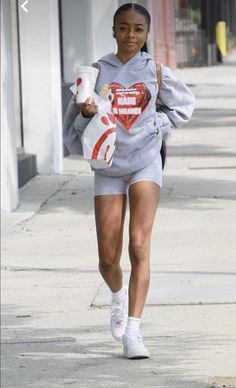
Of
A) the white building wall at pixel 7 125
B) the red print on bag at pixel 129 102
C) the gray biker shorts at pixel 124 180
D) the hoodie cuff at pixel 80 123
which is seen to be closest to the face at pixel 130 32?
the red print on bag at pixel 129 102

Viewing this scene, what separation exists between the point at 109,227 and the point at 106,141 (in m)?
1.19

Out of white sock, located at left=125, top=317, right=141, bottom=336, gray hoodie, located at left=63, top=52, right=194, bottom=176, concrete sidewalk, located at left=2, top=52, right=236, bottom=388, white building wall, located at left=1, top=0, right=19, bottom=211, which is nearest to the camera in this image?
gray hoodie, located at left=63, top=52, right=194, bottom=176

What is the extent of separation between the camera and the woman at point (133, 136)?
4.86 m

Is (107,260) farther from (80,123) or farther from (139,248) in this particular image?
(80,123)

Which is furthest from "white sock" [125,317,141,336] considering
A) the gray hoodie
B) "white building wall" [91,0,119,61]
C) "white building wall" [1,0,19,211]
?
"white building wall" [1,0,19,211]

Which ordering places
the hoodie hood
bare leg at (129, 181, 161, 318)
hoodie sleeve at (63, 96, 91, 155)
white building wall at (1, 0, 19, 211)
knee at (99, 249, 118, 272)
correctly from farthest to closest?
white building wall at (1, 0, 19, 211) < knee at (99, 249, 118, 272) < bare leg at (129, 181, 161, 318) < hoodie sleeve at (63, 96, 91, 155) < the hoodie hood

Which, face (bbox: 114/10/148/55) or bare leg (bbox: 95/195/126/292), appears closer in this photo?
face (bbox: 114/10/148/55)

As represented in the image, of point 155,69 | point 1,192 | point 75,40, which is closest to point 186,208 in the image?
point 155,69

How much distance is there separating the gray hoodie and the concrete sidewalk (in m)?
0.30

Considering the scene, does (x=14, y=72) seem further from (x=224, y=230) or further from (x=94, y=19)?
(x=94, y=19)

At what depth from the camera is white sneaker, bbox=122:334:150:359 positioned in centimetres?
647

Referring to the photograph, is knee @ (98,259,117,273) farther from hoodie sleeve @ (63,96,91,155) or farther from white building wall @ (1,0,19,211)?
white building wall @ (1,0,19,211)

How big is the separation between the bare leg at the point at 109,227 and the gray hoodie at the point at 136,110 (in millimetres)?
290

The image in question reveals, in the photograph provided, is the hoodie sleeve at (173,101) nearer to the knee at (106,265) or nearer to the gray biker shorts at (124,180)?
the gray biker shorts at (124,180)
